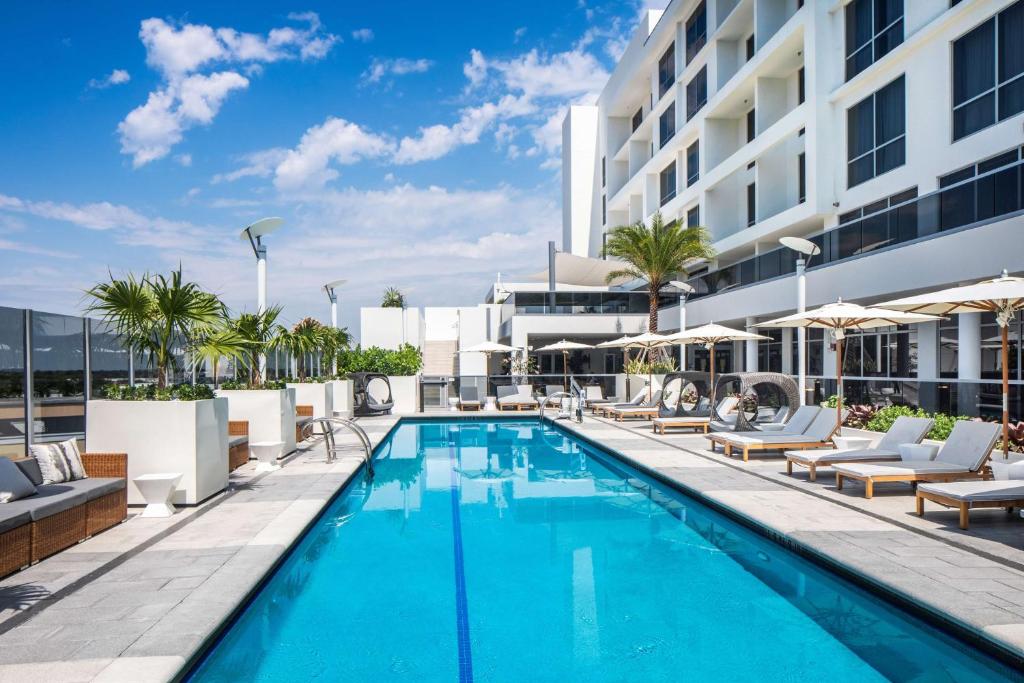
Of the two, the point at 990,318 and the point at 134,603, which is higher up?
the point at 990,318

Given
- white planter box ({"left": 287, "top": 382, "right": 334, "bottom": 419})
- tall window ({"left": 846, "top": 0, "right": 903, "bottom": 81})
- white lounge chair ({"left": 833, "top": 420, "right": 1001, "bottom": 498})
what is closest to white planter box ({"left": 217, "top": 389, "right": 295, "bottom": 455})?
white planter box ({"left": 287, "top": 382, "right": 334, "bottom": 419})

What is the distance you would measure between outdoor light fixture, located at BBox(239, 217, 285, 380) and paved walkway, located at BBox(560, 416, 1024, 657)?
756 centimetres

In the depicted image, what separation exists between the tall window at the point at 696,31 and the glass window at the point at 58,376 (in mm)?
25154

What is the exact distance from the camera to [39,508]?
17.7ft

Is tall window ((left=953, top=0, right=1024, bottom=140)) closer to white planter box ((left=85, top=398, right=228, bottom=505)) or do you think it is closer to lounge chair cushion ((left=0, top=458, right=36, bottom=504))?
white planter box ((left=85, top=398, right=228, bottom=505))

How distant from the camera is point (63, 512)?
5730mm

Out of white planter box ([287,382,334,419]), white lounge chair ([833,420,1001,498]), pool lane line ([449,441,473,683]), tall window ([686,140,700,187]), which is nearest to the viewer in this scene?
pool lane line ([449,441,473,683])

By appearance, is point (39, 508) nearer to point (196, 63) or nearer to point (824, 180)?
point (196, 63)

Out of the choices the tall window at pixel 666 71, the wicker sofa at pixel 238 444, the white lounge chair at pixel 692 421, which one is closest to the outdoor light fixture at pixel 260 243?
the wicker sofa at pixel 238 444

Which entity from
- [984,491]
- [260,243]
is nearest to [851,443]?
[984,491]

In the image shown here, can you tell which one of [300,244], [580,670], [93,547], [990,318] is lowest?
[580,670]

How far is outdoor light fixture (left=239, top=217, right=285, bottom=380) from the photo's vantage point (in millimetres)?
12500

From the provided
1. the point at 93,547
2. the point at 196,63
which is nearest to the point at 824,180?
the point at 196,63

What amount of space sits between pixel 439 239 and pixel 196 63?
1524cm
